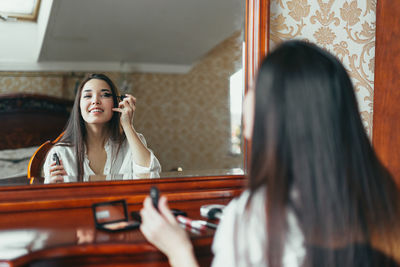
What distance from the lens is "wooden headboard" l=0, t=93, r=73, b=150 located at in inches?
33.9

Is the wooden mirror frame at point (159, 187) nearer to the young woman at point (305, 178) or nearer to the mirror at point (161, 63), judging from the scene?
the mirror at point (161, 63)

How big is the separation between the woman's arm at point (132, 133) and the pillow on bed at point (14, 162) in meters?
0.25

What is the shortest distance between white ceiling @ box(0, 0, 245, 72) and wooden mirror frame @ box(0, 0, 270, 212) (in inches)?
2.6

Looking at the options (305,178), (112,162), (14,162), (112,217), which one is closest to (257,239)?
(305,178)

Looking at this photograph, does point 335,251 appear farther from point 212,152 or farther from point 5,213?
point 5,213

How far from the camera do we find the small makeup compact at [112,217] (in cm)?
72

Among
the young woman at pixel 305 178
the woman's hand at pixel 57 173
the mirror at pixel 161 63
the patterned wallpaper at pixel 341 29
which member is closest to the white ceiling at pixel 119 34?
the mirror at pixel 161 63

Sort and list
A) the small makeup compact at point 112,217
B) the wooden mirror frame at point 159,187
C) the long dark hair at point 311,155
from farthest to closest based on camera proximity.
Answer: the wooden mirror frame at point 159,187
the small makeup compact at point 112,217
the long dark hair at point 311,155

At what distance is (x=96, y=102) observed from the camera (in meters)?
0.93

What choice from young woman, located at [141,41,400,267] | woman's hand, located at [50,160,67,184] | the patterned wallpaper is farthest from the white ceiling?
young woman, located at [141,41,400,267]

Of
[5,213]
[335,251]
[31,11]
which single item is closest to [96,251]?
[5,213]

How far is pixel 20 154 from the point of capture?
86 cm

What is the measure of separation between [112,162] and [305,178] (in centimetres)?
58

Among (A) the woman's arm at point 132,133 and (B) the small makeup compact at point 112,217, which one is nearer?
(B) the small makeup compact at point 112,217
